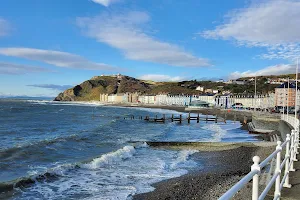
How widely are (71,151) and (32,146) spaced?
359 centimetres

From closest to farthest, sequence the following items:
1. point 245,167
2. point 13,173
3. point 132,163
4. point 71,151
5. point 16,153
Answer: point 13,173 < point 245,167 < point 132,163 < point 16,153 < point 71,151

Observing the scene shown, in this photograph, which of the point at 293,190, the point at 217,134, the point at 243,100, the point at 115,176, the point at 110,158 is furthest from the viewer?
the point at 243,100

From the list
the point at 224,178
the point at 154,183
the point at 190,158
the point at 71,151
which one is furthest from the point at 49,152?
the point at 224,178

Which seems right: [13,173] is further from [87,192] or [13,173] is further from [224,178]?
[224,178]

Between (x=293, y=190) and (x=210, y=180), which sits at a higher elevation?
(x=293, y=190)

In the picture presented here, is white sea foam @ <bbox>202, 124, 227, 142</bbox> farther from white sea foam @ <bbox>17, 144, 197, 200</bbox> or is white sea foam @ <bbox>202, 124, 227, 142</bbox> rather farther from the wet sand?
white sea foam @ <bbox>17, 144, 197, 200</bbox>

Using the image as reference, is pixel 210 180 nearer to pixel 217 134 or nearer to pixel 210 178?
pixel 210 178

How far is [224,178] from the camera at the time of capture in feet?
46.2

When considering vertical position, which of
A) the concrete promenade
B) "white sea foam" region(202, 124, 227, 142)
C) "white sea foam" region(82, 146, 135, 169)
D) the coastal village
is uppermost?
the coastal village

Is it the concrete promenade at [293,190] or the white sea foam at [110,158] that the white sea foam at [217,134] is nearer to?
the white sea foam at [110,158]

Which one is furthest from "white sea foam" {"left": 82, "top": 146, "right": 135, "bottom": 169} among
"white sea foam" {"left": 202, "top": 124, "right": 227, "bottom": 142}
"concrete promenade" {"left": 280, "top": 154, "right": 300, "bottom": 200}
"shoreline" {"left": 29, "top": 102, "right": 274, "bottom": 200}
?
"concrete promenade" {"left": 280, "top": 154, "right": 300, "bottom": 200}

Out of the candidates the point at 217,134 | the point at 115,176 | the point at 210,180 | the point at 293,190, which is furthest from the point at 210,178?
the point at 217,134

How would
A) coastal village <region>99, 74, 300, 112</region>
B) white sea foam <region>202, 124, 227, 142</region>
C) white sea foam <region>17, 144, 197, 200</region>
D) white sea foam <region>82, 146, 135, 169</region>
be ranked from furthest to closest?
coastal village <region>99, 74, 300, 112</region>, white sea foam <region>202, 124, 227, 142</region>, white sea foam <region>82, 146, 135, 169</region>, white sea foam <region>17, 144, 197, 200</region>

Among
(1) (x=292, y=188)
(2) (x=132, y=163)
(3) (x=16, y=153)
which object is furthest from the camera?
(3) (x=16, y=153)
